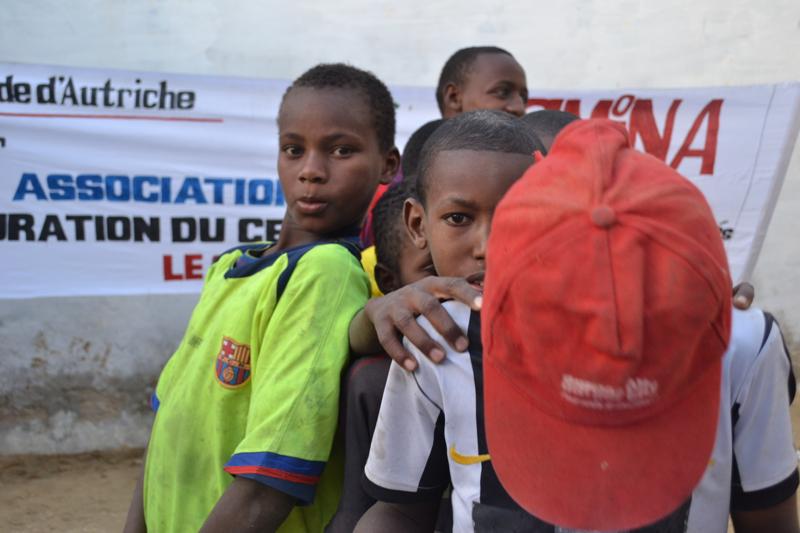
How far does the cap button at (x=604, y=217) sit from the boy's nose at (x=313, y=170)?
84cm

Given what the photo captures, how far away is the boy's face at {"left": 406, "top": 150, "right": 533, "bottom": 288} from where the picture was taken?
4.25 ft

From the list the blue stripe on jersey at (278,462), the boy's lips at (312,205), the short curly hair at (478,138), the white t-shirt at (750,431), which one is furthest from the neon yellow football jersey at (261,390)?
the white t-shirt at (750,431)

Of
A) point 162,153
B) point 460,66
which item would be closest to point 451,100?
point 460,66

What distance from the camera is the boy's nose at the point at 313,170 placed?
61.6 inches

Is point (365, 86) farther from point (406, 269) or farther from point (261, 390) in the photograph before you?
point (261, 390)

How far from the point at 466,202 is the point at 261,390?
49 centimetres

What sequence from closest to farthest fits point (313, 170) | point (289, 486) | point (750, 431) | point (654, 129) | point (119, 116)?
1. point (750, 431)
2. point (289, 486)
3. point (313, 170)
4. point (119, 116)
5. point (654, 129)

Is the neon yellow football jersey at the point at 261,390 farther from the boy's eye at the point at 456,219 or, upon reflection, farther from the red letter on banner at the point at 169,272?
the red letter on banner at the point at 169,272

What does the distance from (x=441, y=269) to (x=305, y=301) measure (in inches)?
9.8

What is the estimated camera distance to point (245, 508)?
4.30ft

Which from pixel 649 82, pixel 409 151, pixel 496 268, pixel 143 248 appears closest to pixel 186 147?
A: pixel 143 248

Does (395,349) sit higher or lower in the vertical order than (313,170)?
lower

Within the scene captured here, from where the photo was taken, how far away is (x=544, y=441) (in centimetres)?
96

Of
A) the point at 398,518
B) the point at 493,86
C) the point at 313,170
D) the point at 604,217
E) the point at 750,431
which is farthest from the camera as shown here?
the point at 493,86
